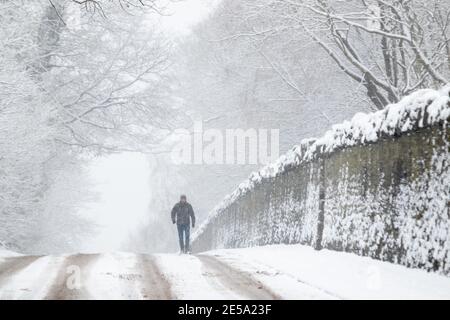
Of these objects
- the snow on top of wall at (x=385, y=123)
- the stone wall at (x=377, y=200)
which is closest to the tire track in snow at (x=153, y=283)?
the stone wall at (x=377, y=200)

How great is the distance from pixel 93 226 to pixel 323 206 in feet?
72.2

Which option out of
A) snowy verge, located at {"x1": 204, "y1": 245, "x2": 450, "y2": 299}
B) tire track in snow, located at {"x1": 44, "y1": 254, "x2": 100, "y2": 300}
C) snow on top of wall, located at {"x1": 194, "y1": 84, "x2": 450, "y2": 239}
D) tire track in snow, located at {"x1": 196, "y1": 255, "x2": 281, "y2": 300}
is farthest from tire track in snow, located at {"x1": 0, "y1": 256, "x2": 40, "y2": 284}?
snow on top of wall, located at {"x1": 194, "y1": 84, "x2": 450, "y2": 239}

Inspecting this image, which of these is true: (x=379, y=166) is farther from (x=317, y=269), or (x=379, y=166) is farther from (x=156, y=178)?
(x=156, y=178)

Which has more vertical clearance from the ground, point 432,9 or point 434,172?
point 432,9

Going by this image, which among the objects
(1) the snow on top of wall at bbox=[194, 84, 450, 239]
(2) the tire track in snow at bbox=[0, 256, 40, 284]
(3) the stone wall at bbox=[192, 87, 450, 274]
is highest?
(1) the snow on top of wall at bbox=[194, 84, 450, 239]

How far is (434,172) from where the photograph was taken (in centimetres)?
638

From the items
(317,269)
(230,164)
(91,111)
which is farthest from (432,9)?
(230,164)

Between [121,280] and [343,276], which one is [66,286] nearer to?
[121,280]

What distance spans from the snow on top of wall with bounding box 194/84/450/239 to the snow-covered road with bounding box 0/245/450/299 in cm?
175

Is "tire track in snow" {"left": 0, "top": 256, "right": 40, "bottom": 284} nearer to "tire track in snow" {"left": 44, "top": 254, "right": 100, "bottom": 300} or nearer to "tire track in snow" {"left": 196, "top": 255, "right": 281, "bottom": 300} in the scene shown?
"tire track in snow" {"left": 44, "top": 254, "right": 100, "bottom": 300}

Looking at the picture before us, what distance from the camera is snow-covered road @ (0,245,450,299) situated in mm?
5934

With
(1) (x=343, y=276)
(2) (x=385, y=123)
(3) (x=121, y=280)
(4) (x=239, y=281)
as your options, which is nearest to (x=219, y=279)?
(4) (x=239, y=281)

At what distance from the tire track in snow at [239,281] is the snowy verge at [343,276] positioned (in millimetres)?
144

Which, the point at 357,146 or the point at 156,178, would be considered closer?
the point at 357,146
